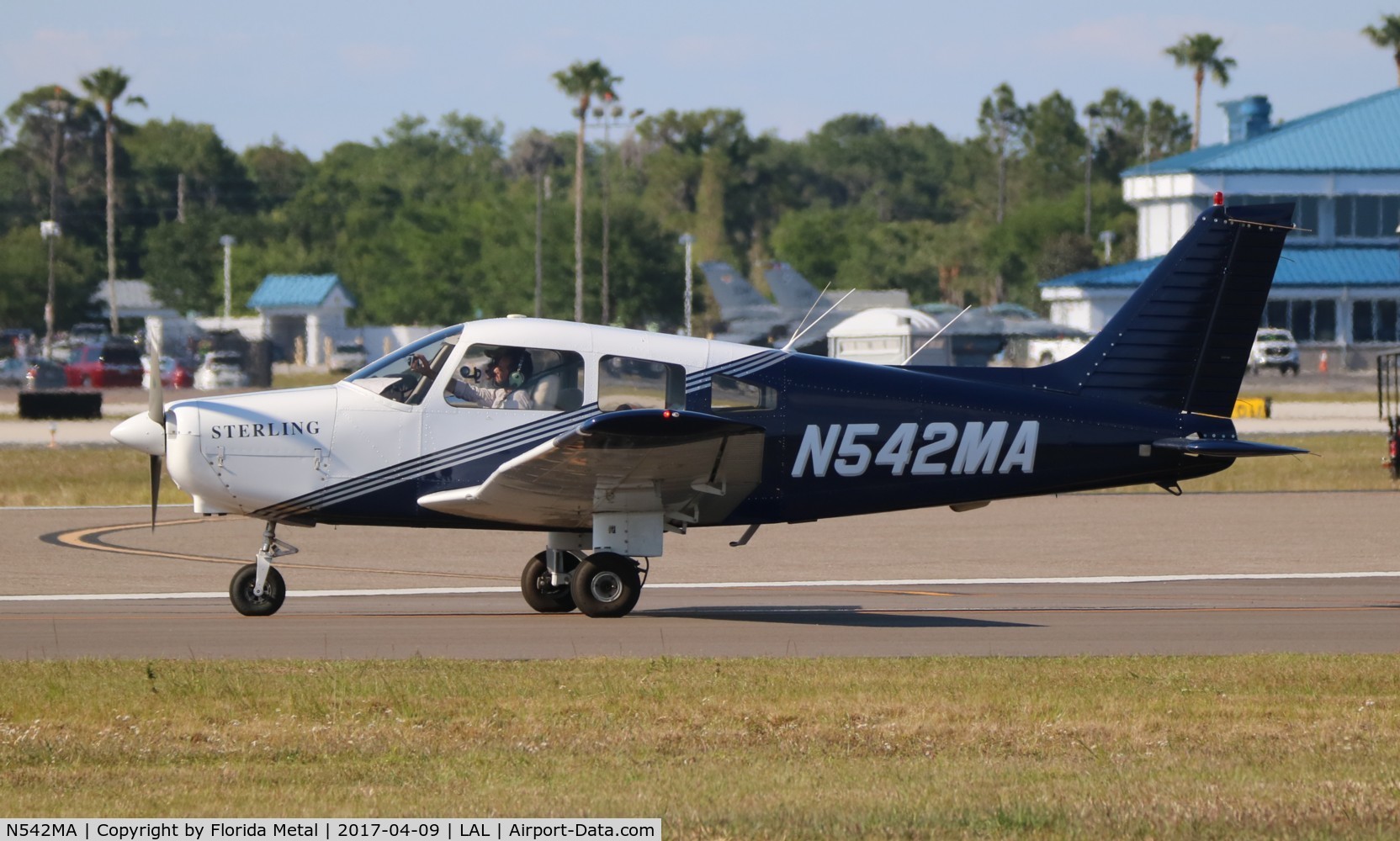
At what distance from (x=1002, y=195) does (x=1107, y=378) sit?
404 ft

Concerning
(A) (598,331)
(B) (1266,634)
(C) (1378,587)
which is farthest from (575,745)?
(C) (1378,587)

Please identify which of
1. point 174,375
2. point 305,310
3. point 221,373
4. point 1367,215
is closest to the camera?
point 221,373

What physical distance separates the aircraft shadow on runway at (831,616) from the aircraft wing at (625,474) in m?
0.89

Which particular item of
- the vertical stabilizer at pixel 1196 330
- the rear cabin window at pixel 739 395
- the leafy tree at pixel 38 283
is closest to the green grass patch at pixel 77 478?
the rear cabin window at pixel 739 395

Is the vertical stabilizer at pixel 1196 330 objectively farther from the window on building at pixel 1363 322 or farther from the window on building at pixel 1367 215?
the window on building at pixel 1367 215

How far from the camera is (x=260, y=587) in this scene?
13031 mm

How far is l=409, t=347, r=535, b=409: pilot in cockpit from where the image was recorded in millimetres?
12836

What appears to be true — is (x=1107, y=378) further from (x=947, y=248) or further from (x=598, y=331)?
(x=947, y=248)

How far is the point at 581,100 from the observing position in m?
75.8

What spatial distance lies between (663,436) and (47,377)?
61.0 metres

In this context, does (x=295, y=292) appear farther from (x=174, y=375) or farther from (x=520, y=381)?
(x=520, y=381)

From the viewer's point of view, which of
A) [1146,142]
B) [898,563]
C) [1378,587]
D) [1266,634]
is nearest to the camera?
[1266,634]

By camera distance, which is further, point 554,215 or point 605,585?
point 554,215

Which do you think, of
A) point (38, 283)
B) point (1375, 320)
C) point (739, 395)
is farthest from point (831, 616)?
point (38, 283)
